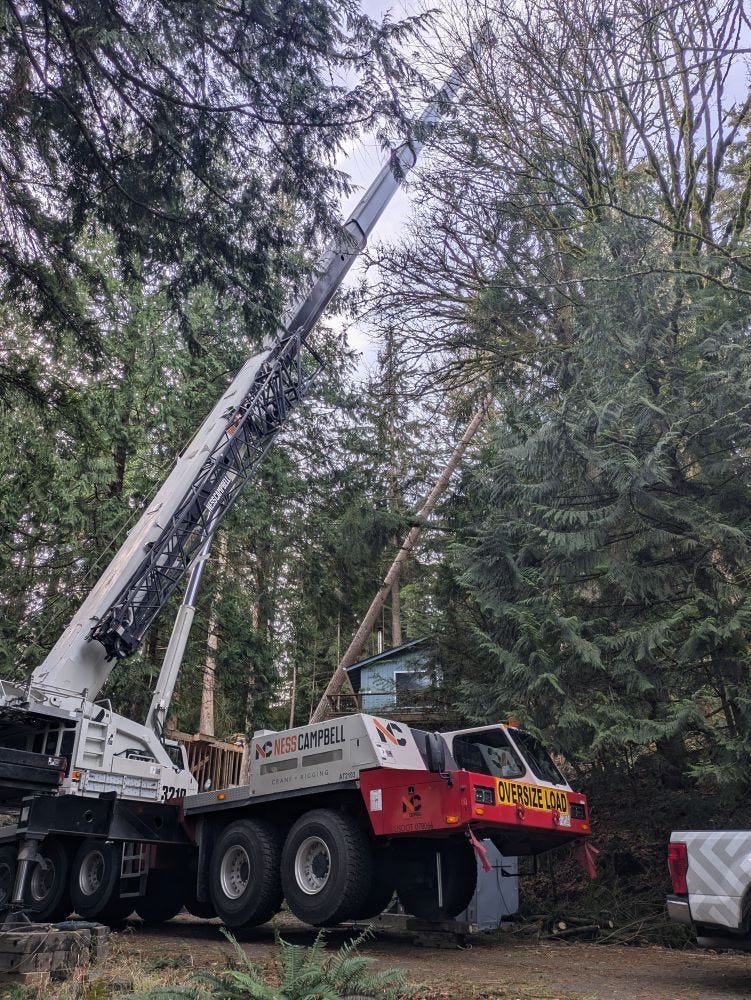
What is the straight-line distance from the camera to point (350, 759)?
8.49 m

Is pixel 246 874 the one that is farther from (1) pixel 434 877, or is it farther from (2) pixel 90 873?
(2) pixel 90 873

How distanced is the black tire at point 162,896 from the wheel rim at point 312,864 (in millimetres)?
2757

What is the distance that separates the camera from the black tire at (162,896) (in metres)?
10.6

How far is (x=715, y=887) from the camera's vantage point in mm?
6141

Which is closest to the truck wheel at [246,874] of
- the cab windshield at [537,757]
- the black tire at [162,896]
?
the black tire at [162,896]

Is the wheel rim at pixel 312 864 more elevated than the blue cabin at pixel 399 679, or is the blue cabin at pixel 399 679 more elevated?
the blue cabin at pixel 399 679

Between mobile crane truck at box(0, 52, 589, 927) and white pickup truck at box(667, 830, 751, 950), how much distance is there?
2.03m

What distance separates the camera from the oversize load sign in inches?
330

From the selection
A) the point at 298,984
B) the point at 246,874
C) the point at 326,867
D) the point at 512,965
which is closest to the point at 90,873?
the point at 246,874

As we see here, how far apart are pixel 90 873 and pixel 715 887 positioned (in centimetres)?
765

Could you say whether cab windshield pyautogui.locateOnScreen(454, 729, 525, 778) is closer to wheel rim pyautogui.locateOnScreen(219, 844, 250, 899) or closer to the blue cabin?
wheel rim pyautogui.locateOnScreen(219, 844, 250, 899)

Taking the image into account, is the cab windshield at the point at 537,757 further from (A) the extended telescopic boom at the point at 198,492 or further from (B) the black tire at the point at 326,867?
(A) the extended telescopic boom at the point at 198,492

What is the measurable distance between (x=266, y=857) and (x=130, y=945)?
1.59m

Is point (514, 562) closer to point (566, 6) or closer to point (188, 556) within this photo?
point (188, 556)
